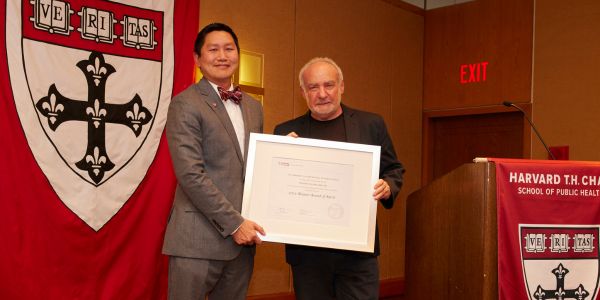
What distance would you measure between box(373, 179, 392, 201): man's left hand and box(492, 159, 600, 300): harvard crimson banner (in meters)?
0.50

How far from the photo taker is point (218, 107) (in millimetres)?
2283

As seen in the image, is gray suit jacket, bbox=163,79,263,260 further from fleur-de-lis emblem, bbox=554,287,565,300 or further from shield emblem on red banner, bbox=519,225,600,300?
fleur-de-lis emblem, bbox=554,287,565,300

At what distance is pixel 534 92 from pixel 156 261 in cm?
384

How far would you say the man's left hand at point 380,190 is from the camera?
7.69 ft

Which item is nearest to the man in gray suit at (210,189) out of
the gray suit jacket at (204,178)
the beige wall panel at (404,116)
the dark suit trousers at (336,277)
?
the gray suit jacket at (204,178)

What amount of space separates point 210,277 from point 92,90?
5.90ft

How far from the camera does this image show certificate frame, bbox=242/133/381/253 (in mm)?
2273

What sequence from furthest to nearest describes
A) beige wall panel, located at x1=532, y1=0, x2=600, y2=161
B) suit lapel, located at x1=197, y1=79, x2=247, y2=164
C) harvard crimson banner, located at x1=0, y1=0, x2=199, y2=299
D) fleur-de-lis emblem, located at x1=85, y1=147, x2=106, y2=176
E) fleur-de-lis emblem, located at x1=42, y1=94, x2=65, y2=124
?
beige wall panel, located at x1=532, y1=0, x2=600, y2=161
fleur-de-lis emblem, located at x1=85, y1=147, x2=106, y2=176
fleur-de-lis emblem, located at x1=42, y1=94, x2=65, y2=124
harvard crimson banner, located at x1=0, y1=0, x2=199, y2=299
suit lapel, located at x1=197, y1=79, x2=247, y2=164

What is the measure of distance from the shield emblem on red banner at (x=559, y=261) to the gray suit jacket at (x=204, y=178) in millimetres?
1071

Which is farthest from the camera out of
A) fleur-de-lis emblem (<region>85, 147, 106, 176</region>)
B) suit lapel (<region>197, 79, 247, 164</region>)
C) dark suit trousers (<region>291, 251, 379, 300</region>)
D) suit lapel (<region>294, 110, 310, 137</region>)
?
fleur-de-lis emblem (<region>85, 147, 106, 176</region>)

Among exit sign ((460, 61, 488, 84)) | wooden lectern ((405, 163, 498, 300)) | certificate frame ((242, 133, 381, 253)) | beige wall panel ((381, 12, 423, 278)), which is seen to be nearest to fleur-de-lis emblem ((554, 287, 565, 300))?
wooden lectern ((405, 163, 498, 300))

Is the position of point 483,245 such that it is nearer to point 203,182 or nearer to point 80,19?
point 203,182

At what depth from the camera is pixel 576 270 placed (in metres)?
2.06

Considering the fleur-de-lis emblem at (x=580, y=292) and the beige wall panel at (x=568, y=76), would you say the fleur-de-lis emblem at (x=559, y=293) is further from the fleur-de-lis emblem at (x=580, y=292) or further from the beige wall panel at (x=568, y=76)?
the beige wall panel at (x=568, y=76)
